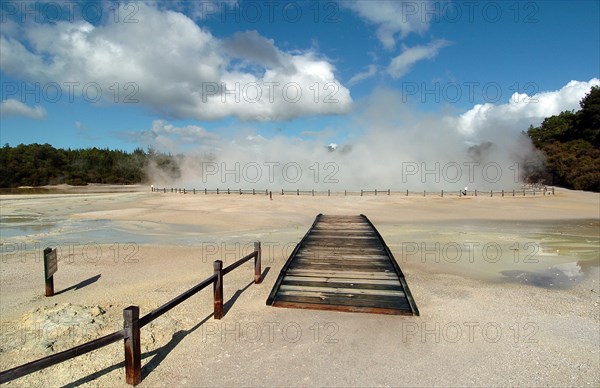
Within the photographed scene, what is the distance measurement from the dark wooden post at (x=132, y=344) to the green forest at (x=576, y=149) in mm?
58108

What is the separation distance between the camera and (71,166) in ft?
284

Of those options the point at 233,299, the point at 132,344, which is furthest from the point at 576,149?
the point at 132,344

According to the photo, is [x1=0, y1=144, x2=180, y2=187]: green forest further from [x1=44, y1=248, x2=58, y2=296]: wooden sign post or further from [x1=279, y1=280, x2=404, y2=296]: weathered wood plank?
[x1=279, y1=280, x2=404, y2=296]: weathered wood plank

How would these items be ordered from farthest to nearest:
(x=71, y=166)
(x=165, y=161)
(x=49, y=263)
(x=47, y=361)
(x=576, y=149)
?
(x=165, y=161)
(x=71, y=166)
(x=576, y=149)
(x=49, y=263)
(x=47, y=361)

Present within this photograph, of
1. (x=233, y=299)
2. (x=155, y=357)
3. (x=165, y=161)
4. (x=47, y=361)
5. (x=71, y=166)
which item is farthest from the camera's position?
(x=165, y=161)

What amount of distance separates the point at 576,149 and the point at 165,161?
305ft

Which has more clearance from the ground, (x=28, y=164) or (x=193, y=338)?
(x=28, y=164)

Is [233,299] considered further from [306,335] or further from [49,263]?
[49,263]

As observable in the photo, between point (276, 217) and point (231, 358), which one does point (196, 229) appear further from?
point (231, 358)

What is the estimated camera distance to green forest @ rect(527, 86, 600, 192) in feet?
156

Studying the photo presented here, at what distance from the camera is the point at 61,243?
15273mm

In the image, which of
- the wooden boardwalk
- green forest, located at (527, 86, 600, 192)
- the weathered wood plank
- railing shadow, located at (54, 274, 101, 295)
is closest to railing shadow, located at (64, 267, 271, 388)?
the wooden boardwalk

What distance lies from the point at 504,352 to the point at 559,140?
76280mm

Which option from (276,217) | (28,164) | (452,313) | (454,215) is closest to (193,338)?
(452,313)
